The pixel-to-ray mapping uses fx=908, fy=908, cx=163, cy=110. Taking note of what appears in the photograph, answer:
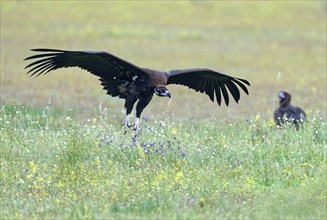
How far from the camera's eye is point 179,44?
33625 millimetres

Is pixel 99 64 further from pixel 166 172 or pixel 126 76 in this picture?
pixel 166 172

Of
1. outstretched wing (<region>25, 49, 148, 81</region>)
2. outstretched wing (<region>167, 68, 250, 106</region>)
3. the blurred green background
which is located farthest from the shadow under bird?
the blurred green background

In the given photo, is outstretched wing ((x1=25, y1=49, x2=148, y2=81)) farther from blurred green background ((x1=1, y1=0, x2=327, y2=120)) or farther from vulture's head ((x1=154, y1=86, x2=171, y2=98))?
blurred green background ((x1=1, y1=0, x2=327, y2=120))

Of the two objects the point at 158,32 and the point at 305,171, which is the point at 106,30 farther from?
the point at 305,171

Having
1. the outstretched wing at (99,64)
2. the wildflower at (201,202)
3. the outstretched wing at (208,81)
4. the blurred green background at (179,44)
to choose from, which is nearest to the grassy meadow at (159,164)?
the wildflower at (201,202)

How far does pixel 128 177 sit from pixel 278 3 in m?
37.4

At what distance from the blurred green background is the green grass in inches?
130

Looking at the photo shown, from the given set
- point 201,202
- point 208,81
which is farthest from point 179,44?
point 201,202

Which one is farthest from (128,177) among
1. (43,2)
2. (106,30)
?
(43,2)

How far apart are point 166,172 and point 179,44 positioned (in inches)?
972

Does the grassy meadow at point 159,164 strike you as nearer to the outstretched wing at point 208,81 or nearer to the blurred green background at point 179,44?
the blurred green background at point 179,44

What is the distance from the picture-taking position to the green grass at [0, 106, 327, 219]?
790cm

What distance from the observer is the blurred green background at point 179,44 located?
2011 centimetres

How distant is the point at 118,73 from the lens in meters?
11.1
